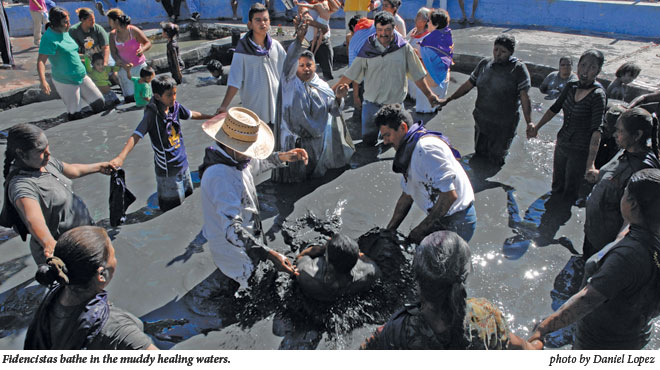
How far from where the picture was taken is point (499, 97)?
5969 millimetres

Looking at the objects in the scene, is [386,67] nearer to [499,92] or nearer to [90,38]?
[499,92]

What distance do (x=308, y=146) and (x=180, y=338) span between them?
2933 mm

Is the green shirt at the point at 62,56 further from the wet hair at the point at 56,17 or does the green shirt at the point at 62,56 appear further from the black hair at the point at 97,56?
the black hair at the point at 97,56

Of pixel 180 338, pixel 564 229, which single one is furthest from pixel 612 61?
pixel 180 338

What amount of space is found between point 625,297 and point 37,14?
14179 millimetres

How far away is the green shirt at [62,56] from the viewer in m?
6.95

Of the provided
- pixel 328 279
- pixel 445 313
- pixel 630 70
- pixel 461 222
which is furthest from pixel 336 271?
pixel 630 70

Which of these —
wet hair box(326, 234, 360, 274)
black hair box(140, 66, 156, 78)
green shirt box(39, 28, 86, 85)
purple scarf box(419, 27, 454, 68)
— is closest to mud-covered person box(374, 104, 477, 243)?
wet hair box(326, 234, 360, 274)

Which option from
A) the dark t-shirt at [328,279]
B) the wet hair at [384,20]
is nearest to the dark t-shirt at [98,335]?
the dark t-shirt at [328,279]

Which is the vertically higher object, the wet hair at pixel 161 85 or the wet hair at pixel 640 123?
the wet hair at pixel 161 85

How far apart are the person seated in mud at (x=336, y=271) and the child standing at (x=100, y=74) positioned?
638 centimetres

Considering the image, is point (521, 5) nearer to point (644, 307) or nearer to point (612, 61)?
point (612, 61)

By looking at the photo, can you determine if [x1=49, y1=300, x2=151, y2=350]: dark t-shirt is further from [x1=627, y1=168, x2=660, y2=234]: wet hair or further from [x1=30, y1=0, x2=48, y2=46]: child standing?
[x1=30, y1=0, x2=48, y2=46]: child standing

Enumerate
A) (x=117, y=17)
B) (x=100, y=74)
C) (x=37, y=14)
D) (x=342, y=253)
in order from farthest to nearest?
1. (x=37, y=14)
2. (x=100, y=74)
3. (x=117, y=17)
4. (x=342, y=253)
